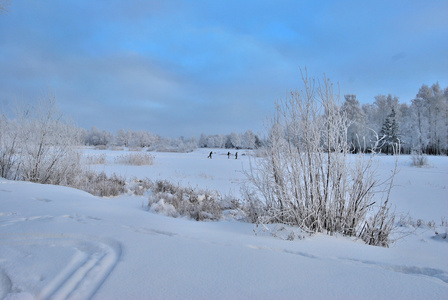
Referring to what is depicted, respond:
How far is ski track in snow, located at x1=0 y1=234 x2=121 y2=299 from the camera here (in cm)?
154

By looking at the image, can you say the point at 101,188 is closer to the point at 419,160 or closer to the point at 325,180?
the point at 325,180

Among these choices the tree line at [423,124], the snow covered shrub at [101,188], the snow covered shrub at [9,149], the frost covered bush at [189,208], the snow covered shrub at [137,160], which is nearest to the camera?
the frost covered bush at [189,208]

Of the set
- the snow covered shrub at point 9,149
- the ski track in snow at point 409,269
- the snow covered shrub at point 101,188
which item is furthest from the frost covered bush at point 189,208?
the snow covered shrub at point 9,149

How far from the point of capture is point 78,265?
6.16 ft

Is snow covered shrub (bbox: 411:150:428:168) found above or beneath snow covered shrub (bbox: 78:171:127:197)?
above

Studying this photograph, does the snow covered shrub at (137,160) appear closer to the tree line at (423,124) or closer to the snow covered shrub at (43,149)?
the snow covered shrub at (43,149)

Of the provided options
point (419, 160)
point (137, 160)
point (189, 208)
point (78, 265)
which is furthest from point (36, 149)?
point (419, 160)

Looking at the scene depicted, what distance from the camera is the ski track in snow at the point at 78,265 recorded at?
5.05 ft

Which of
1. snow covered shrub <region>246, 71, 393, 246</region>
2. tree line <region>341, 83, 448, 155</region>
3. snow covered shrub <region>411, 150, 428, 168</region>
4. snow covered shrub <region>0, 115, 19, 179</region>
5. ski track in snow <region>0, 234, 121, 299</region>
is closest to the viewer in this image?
ski track in snow <region>0, 234, 121, 299</region>

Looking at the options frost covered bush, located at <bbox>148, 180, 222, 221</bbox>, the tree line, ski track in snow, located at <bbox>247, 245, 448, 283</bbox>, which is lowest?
frost covered bush, located at <bbox>148, 180, 222, 221</bbox>

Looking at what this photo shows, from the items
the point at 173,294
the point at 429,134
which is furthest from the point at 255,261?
the point at 429,134

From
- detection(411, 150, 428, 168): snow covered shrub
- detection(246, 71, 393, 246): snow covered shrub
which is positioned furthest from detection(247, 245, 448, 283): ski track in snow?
detection(411, 150, 428, 168): snow covered shrub

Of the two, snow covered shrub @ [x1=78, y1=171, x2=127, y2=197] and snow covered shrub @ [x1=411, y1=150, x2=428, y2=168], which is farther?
snow covered shrub @ [x1=411, y1=150, x2=428, y2=168]

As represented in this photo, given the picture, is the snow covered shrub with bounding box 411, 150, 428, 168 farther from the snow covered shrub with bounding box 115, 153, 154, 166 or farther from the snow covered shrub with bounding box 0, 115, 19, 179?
the snow covered shrub with bounding box 0, 115, 19, 179
